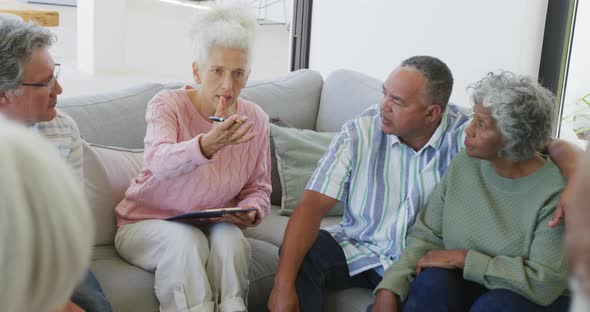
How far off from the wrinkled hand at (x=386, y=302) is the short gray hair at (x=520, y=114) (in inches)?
20.7

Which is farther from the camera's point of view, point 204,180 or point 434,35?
point 434,35

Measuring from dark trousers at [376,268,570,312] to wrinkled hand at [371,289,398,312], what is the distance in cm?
3

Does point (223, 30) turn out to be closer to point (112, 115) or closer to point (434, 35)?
point (112, 115)

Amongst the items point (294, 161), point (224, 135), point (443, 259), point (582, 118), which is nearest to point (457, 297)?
point (443, 259)

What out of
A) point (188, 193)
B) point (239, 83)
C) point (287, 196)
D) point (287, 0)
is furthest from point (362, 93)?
point (287, 0)

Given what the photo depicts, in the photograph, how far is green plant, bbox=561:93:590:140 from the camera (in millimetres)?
3688

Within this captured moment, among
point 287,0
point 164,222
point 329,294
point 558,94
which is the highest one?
point 287,0

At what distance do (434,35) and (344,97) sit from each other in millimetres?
1039

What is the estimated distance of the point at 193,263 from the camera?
207 centimetres

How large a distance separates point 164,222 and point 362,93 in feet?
4.39

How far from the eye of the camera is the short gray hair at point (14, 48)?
6.07 ft

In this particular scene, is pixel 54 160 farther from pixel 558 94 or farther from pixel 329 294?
pixel 558 94

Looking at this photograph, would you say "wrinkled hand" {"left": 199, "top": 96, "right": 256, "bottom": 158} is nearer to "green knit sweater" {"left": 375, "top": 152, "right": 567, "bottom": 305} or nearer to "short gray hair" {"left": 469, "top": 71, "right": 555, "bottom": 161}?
"green knit sweater" {"left": 375, "top": 152, "right": 567, "bottom": 305}

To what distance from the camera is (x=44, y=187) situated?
0.72 metres
